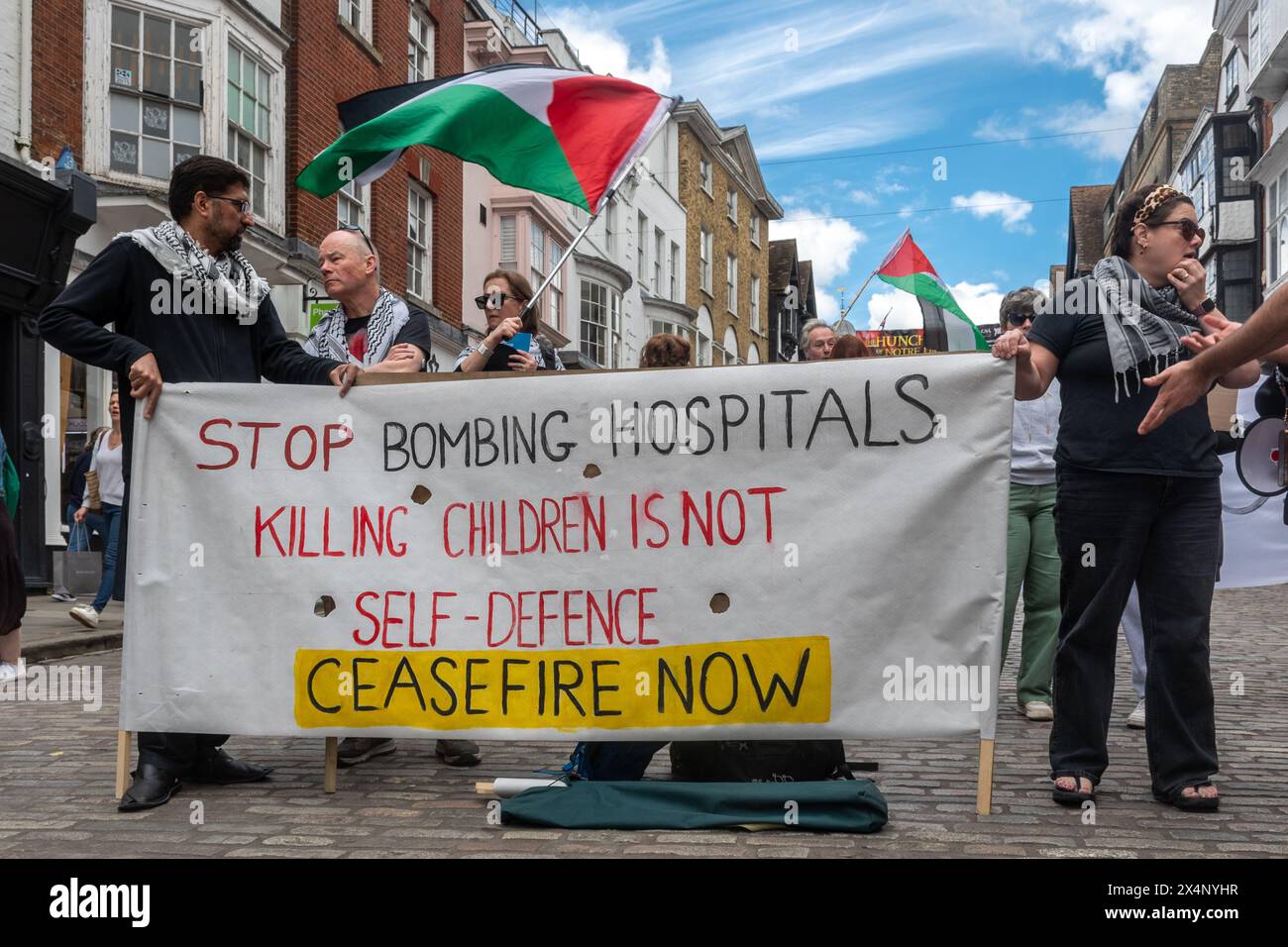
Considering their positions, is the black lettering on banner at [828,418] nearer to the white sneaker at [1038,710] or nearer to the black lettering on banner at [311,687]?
the black lettering on banner at [311,687]

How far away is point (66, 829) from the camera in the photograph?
3.86 metres

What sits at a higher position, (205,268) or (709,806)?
(205,268)

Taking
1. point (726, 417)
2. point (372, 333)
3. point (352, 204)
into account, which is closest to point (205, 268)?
point (372, 333)

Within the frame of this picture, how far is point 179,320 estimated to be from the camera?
15.1 feet

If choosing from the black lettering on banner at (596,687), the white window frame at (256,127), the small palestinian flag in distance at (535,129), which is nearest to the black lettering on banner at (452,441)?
the black lettering on banner at (596,687)

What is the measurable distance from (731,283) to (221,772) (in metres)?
44.1

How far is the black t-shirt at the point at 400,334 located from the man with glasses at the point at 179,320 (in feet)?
1.30

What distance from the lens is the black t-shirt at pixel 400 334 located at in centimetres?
523

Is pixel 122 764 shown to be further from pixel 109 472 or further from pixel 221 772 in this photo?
pixel 109 472

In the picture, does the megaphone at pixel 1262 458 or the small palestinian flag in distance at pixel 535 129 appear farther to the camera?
the megaphone at pixel 1262 458

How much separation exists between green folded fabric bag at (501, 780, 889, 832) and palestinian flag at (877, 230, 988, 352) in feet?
27.3

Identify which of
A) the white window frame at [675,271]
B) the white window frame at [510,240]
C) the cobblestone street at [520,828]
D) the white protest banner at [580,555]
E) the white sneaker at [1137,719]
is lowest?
the cobblestone street at [520,828]
